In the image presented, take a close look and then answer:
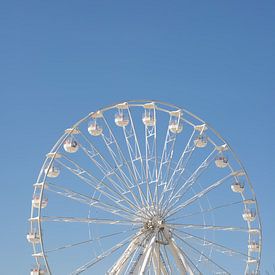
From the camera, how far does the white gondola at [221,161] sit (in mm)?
49219

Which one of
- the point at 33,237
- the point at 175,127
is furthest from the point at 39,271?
the point at 175,127

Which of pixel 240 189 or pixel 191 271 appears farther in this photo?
pixel 240 189

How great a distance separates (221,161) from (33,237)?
13.0 meters

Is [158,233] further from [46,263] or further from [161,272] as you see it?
[46,263]

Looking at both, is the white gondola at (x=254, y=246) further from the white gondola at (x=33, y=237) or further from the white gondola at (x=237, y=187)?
the white gondola at (x=33, y=237)

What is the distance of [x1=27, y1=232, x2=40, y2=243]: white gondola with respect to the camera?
142ft

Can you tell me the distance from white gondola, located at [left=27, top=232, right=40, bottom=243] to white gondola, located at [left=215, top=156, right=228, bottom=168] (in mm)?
12455

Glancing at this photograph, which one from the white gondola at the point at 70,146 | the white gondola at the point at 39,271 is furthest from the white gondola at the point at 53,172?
the white gondola at the point at 39,271

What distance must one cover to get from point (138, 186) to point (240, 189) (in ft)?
26.5

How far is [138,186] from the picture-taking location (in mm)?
44219

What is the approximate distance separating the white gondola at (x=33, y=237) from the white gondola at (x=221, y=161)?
1245 cm

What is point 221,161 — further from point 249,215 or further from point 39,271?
point 39,271

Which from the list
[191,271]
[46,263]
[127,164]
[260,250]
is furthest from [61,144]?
[260,250]

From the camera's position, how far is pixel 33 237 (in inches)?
1703
